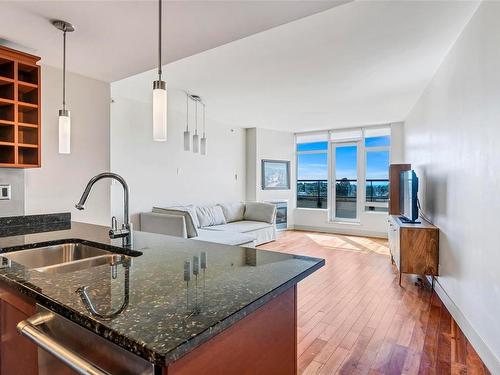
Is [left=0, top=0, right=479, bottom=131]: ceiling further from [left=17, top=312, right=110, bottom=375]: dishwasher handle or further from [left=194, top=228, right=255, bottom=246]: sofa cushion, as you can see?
[left=194, top=228, right=255, bottom=246]: sofa cushion

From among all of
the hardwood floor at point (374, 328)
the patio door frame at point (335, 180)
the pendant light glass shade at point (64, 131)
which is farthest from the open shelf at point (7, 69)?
the patio door frame at point (335, 180)

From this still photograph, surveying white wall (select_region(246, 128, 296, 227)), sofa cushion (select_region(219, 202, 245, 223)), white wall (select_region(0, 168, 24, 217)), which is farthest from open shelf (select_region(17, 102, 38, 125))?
white wall (select_region(246, 128, 296, 227))

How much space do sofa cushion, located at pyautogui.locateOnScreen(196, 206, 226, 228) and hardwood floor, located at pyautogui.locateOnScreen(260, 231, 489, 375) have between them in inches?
85.7

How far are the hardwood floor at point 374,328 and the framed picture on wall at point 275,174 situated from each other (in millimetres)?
3316

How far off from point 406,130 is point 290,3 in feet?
16.8

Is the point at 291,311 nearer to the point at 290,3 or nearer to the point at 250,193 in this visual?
the point at 290,3

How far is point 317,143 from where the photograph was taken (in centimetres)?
759

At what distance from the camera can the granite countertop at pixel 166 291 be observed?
0.70 metres

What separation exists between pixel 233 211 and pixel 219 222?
576mm

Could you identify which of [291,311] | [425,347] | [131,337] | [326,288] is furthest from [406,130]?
[131,337]

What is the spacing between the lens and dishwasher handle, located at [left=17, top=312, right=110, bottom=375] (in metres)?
0.76

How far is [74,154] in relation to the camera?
2809 mm

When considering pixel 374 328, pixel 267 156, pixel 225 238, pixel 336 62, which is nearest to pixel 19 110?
pixel 225 238

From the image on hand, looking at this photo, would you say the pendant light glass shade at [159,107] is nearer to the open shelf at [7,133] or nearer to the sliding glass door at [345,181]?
the open shelf at [7,133]
